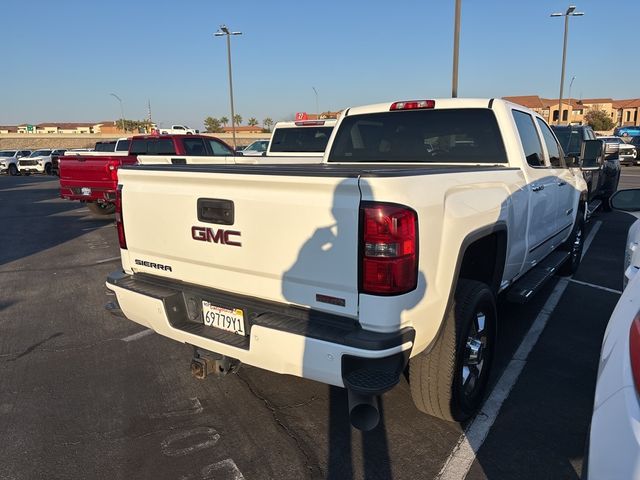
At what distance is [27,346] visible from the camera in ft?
14.6

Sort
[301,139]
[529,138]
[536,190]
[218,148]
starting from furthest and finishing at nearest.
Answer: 1. [218,148]
2. [301,139]
3. [529,138]
4. [536,190]

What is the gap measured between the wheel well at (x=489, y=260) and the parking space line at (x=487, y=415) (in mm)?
721

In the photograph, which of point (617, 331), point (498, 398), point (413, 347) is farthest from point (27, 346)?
point (617, 331)

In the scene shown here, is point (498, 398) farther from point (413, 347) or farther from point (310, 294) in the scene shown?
point (310, 294)

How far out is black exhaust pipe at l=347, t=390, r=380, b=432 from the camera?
2535mm

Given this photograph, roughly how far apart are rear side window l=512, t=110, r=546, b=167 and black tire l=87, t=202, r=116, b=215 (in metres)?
10.7

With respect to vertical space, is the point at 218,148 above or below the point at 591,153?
below

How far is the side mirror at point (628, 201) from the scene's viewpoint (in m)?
3.75

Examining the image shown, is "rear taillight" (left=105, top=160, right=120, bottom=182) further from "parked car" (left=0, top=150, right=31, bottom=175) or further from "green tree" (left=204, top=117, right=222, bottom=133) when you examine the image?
"green tree" (left=204, top=117, right=222, bottom=133)

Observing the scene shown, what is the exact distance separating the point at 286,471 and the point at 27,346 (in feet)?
9.98

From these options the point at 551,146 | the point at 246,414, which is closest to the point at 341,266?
the point at 246,414

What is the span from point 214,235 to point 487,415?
2.15 m

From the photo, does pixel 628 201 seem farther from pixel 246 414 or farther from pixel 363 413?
pixel 246 414

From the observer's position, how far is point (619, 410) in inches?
59.0
